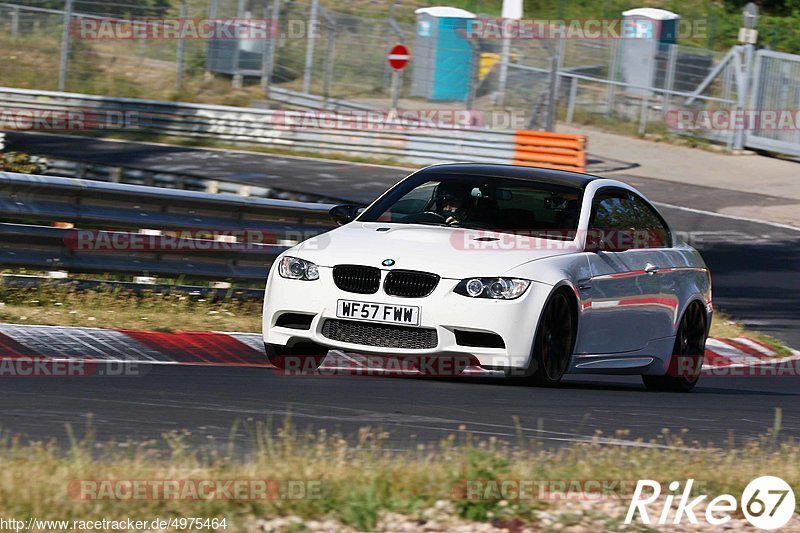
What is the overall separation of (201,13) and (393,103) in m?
7.63

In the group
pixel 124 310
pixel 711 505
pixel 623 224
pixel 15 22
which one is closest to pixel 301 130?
pixel 15 22

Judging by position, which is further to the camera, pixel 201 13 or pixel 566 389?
pixel 201 13

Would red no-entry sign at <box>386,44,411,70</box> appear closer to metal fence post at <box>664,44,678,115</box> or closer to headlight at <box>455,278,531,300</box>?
metal fence post at <box>664,44,678,115</box>

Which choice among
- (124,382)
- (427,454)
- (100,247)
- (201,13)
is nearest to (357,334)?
(124,382)

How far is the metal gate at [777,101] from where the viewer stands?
3141 centimetres

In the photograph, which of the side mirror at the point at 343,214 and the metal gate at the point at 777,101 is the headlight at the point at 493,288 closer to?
the side mirror at the point at 343,214

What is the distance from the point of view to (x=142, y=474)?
4930mm

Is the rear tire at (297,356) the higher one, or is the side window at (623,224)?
the side window at (623,224)

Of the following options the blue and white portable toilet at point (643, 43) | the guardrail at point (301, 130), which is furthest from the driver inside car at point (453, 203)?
the blue and white portable toilet at point (643, 43)

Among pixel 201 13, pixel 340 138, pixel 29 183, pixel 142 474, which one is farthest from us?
pixel 201 13

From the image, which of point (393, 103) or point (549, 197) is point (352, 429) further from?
point (393, 103)

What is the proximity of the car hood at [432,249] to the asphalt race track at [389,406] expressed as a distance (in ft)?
2.40

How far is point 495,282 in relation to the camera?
8.24 metres

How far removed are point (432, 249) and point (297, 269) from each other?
837 mm
